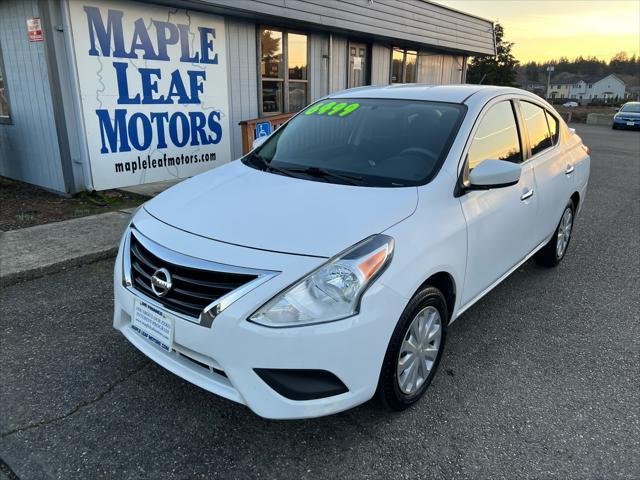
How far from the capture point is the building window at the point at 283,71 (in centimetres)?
903

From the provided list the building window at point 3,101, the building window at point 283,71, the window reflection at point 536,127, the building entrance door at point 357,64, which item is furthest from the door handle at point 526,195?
the building entrance door at point 357,64

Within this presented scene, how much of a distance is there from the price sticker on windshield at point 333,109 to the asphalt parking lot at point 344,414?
1793 mm

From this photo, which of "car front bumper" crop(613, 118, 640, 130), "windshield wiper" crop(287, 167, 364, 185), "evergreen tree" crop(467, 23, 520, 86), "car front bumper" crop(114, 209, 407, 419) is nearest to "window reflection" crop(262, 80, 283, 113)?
"windshield wiper" crop(287, 167, 364, 185)

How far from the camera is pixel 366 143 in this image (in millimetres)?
3270

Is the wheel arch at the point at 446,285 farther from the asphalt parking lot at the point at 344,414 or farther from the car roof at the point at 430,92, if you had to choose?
the car roof at the point at 430,92

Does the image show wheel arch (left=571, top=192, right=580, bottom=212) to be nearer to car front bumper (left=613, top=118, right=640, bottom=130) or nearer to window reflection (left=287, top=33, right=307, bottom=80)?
window reflection (left=287, top=33, right=307, bottom=80)

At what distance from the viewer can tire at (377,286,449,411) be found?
7.77 feet

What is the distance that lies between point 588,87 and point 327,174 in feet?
414

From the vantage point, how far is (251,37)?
8.58 m

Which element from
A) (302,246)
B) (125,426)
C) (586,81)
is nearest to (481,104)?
(302,246)

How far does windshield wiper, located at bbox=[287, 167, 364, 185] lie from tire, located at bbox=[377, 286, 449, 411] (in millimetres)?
788

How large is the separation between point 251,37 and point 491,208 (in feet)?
22.4

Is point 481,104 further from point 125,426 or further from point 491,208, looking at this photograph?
point 125,426

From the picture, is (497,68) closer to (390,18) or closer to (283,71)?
(390,18)
